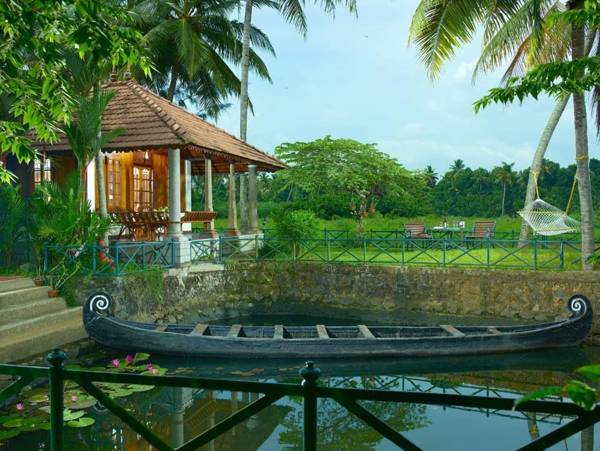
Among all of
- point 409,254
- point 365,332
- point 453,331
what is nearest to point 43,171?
point 365,332

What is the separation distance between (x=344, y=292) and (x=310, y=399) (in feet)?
46.6

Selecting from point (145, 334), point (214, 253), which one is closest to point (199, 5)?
point (214, 253)

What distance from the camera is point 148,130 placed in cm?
1491

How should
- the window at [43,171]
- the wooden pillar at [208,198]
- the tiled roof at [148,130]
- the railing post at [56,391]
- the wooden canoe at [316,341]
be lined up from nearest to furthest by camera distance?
the railing post at [56,391], the wooden canoe at [316,341], the tiled roof at [148,130], the window at [43,171], the wooden pillar at [208,198]

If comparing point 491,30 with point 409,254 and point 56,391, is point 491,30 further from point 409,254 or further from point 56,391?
point 56,391

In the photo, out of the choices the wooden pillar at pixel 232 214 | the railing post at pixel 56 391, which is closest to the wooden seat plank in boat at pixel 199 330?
the wooden pillar at pixel 232 214

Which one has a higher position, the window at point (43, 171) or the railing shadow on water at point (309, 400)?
the window at point (43, 171)

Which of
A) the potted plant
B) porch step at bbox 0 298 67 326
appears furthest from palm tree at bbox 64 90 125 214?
porch step at bbox 0 298 67 326

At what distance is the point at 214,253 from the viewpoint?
17.8 meters

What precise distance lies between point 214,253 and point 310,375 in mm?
15279

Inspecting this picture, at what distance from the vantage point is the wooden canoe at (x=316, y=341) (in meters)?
11.0

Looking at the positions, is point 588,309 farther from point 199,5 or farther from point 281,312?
point 199,5

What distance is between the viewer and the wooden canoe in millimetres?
11047

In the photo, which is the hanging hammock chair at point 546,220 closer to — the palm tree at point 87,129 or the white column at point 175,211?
the white column at point 175,211
